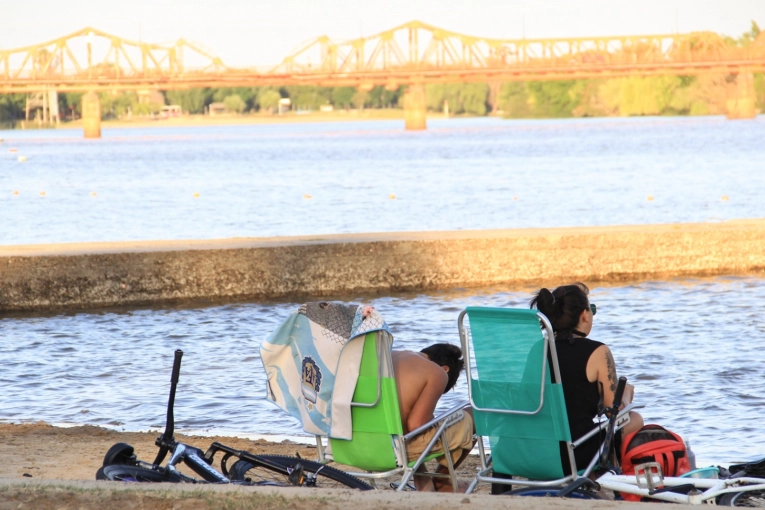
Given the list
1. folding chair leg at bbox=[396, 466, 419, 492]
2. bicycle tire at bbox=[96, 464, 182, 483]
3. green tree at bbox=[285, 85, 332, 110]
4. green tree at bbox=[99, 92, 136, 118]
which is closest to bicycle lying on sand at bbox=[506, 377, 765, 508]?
folding chair leg at bbox=[396, 466, 419, 492]

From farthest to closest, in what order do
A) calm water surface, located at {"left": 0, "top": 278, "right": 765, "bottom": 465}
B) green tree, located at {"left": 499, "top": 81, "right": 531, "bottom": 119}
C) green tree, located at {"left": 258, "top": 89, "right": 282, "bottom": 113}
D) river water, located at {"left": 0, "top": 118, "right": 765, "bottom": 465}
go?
green tree, located at {"left": 258, "top": 89, "right": 282, "bottom": 113}
green tree, located at {"left": 499, "top": 81, "right": 531, "bottom": 119}
river water, located at {"left": 0, "top": 118, "right": 765, "bottom": 465}
calm water surface, located at {"left": 0, "top": 278, "right": 765, "bottom": 465}

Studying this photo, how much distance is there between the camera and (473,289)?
1064 centimetres

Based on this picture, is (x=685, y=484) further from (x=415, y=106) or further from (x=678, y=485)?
(x=415, y=106)

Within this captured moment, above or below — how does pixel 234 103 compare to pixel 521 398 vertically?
above

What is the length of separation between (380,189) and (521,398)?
31833 millimetres

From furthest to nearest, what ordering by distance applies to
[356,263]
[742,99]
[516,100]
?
1. [516,100]
2. [742,99]
3. [356,263]

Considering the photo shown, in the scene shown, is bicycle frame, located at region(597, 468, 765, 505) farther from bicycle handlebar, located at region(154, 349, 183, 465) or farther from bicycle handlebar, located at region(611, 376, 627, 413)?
bicycle handlebar, located at region(154, 349, 183, 465)

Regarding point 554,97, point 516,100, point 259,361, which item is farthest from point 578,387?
point 516,100

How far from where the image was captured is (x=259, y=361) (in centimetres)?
777

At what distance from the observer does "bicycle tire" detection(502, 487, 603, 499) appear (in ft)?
11.2

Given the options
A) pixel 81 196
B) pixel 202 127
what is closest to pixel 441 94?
pixel 202 127

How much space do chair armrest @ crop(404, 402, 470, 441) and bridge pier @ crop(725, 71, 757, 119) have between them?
90.3 metres

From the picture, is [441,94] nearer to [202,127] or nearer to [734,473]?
[202,127]

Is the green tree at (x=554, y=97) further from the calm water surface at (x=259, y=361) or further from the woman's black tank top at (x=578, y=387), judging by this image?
the woman's black tank top at (x=578, y=387)
